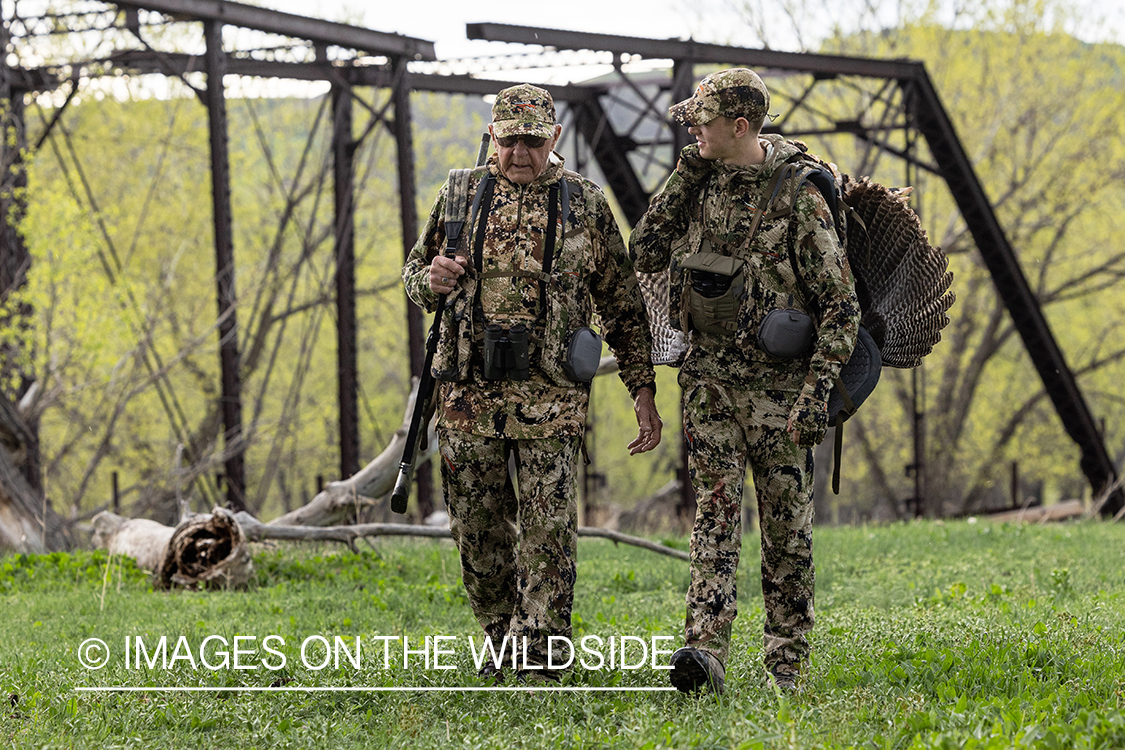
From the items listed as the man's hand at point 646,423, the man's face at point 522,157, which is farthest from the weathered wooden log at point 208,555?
the man's face at point 522,157

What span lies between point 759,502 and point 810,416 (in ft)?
1.41

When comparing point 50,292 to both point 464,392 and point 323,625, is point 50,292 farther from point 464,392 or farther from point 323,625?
point 464,392

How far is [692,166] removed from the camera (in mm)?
4270

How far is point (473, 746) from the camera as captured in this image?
349cm

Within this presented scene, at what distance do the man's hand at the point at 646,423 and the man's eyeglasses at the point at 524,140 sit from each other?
1.11 meters

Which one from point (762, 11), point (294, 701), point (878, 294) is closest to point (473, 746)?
point (294, 701)

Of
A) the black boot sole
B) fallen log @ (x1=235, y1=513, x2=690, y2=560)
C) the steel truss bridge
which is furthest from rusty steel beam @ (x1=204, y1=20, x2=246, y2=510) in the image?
the black boot sole

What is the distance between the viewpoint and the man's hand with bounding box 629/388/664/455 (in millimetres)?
4453

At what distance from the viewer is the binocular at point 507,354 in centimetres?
430

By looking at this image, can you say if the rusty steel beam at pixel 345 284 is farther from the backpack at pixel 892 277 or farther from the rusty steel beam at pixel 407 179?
the backpack at pixel 892 277

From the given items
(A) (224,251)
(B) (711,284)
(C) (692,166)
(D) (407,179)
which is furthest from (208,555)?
(D) (407,179)

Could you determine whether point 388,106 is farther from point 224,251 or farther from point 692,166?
point 692,166

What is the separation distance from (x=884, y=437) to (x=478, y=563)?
2868 cm

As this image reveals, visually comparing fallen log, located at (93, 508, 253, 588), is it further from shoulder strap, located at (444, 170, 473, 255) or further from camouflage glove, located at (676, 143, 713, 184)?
camouflage glove, located at (676, 143, 713, 184)
